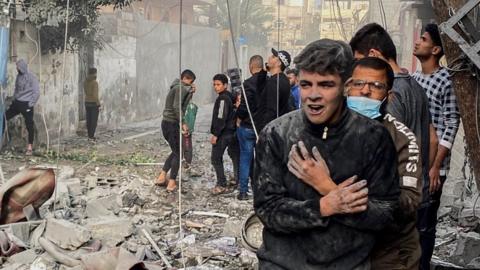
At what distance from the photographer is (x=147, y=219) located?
631 centimetres

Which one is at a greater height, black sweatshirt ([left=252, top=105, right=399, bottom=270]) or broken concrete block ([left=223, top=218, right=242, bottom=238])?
black sweatshirt ([left=252, top=105, right=399, bottom=270])

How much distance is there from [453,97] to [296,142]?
2.19m

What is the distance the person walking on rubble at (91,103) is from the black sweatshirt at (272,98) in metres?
7.02

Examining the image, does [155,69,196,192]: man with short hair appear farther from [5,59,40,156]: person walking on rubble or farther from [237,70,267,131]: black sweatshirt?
[5,59,40,156]: person walking on rubble

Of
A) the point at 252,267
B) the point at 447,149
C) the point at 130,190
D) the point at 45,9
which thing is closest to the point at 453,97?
the point at 447,149

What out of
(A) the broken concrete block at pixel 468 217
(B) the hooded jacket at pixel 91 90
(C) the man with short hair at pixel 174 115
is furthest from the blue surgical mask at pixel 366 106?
(B) the hooded jacket at pixel 91 90

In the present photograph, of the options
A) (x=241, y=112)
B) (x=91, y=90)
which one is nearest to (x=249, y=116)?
(x=241, y=112)

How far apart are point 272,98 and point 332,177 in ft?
16.2

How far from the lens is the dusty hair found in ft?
5.86

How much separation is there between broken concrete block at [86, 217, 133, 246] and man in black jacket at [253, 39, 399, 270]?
11.3 ft

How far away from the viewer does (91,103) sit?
1325 centimetres

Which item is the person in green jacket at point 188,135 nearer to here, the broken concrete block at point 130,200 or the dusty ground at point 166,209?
the dusty ground at point 166,209

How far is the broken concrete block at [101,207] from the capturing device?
5.95 metres

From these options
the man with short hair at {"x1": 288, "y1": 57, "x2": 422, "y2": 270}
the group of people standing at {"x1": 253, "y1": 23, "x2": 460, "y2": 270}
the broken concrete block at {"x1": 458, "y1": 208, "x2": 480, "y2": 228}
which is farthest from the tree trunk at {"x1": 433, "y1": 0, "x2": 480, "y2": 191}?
the broken concrete block at {"x1": 458, "y1": 208, "x2": 480, "y2": 228}
